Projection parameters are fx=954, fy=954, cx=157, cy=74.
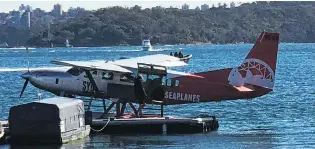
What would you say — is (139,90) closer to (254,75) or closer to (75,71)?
(75,71)

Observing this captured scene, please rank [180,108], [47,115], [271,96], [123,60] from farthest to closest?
[271,96] < [180,108] < [123,60] < [47,115]

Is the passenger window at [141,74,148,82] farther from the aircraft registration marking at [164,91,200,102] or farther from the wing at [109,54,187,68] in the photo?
the aircraft registration marking at [164,91,200,102]

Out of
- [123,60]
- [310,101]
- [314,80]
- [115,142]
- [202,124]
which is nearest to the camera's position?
[115,142]

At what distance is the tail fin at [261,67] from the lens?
28.5 meters

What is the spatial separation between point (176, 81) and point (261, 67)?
104 inches

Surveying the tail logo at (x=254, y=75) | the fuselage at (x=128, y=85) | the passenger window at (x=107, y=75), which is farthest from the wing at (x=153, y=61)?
the tail logo at (x=254, y=75)

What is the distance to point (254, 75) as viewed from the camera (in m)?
28.6

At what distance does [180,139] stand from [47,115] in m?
4.01

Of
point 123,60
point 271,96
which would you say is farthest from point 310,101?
point 123,60

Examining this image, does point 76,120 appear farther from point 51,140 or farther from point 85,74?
point 85,74

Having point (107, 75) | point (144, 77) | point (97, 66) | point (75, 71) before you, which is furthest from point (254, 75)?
point (75, 71)

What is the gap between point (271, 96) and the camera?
143 ft

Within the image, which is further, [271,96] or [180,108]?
[271,96]

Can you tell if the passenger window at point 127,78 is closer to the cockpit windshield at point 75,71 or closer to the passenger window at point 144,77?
the passenger window at point 144,77
